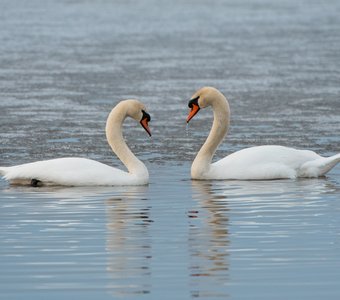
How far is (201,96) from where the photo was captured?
44.2ft

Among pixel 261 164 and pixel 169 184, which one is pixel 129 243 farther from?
pixel 261 164

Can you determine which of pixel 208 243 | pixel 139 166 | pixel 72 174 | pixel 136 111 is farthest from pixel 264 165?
pixel 208 243

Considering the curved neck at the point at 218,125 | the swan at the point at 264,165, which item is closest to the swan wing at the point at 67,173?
the swan at the point at 264,165

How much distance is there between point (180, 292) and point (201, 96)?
6025 mm

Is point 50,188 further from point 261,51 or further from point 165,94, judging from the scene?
point 261,51

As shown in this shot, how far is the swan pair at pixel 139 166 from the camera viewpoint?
12.3 m

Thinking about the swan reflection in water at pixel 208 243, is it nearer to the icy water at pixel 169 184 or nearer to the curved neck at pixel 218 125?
the icy water at pixel 169 184

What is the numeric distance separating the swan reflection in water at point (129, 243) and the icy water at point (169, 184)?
0.02m

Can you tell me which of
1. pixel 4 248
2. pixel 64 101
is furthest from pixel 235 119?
pixel 4 248

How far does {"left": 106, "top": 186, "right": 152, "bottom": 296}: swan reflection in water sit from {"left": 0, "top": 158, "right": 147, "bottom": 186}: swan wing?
0.88 ft

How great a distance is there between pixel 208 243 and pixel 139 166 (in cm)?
340

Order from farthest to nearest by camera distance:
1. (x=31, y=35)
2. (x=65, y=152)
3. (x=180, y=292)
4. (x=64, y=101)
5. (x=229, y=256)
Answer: (x=31, y=35)
(x=64, y=101)
(x=65, y=152)
(x=229, y=256)
(x=180, y=292)

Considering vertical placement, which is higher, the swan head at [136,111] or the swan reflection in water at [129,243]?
the swan head at [136,111]

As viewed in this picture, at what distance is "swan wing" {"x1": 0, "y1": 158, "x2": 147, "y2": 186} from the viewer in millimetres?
12219
